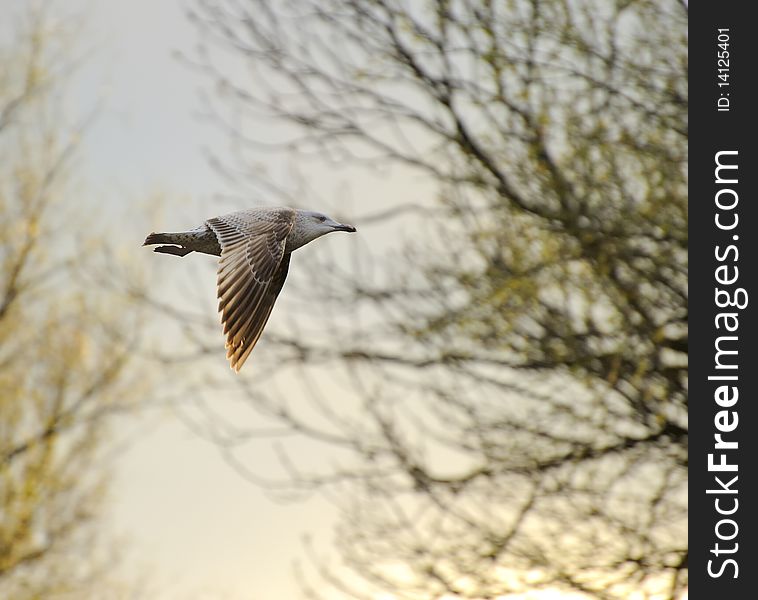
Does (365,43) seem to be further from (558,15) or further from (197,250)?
(197,250)

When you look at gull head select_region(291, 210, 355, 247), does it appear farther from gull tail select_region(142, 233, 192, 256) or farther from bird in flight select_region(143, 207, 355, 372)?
gull tail select_region(142, 233, 192, 256)

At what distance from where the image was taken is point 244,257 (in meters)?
2.45

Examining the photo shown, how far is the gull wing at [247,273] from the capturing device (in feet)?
7.45

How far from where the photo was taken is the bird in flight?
90.0 inches

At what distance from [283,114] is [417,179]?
0.86m

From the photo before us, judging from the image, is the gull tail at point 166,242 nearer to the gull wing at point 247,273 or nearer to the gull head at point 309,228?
the gull wing at point 247,273

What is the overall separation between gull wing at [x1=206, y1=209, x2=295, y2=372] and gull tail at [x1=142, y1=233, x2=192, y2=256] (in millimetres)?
86
